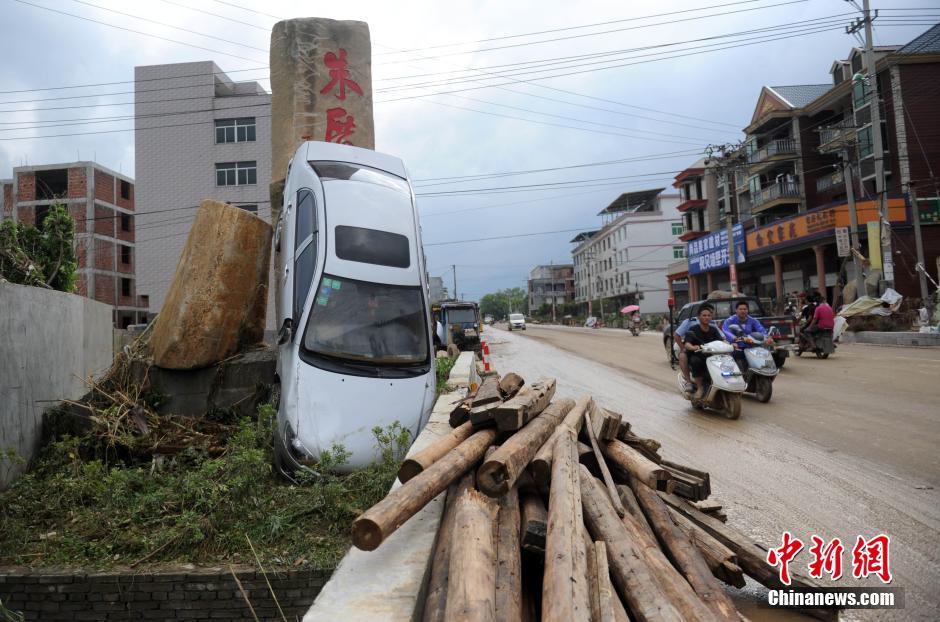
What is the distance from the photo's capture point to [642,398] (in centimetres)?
1024

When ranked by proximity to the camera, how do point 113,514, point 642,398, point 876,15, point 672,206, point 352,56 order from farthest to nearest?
point 672,206 → point 876,15 → point 352,56 → point 642,398 → point 113,514

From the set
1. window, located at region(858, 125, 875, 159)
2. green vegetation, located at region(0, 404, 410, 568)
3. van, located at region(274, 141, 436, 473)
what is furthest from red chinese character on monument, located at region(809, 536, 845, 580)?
window, located at region(858, 125, 875, 159)

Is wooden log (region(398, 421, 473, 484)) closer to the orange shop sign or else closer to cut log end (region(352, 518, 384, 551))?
cut log end (region(352, 518, 384, 551))

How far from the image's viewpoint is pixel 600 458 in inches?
166

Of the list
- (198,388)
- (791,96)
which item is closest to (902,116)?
(791,96)

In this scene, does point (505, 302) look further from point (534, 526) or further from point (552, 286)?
point (534, 526)

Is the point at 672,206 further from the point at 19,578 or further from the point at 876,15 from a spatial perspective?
the point at 19,578

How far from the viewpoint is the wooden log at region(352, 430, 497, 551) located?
9.25ft

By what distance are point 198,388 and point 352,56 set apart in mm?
7848

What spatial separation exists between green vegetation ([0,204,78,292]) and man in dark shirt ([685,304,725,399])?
9.51 m

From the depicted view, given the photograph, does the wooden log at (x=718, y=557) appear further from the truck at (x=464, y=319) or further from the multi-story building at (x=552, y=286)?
the multi-story building at (x=552, y=286)

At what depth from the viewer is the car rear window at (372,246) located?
24.3ft

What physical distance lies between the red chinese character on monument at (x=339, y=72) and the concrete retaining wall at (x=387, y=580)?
422 inches

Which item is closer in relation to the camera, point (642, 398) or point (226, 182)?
point (642, 398)
